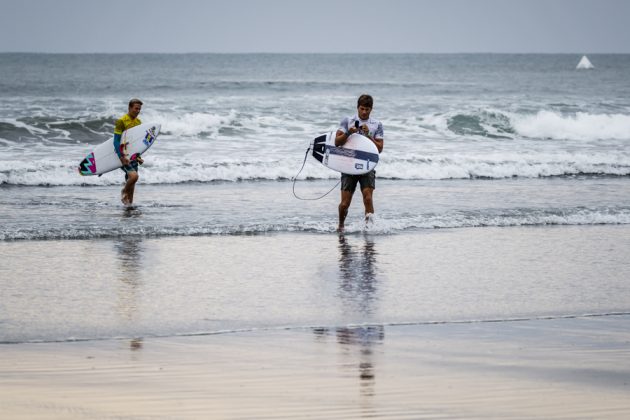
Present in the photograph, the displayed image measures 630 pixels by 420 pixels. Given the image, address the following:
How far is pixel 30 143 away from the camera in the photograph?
20.0 metres

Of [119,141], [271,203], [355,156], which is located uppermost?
[119,141]

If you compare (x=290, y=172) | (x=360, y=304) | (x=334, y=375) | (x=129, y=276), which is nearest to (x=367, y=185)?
(x=129, y=276)

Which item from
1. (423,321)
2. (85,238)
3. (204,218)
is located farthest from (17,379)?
(204,218)

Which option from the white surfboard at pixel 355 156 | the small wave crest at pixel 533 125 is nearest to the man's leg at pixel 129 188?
the white surfboard at pixel 355 156

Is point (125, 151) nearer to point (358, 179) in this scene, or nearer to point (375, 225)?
point (358, 179)

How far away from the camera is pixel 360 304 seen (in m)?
6.71

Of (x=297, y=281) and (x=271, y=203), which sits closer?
(x=297, y=281)

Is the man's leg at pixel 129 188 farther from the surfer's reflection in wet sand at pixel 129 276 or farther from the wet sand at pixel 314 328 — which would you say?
the wet sand at pixel 314 328

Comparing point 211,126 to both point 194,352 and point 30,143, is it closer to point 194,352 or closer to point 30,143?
point 30,143

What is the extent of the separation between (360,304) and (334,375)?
1.86 meters

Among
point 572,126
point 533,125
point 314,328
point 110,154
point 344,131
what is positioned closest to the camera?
point 314,328

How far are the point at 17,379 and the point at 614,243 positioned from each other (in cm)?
687

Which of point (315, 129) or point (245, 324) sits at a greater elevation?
point (315, 129)

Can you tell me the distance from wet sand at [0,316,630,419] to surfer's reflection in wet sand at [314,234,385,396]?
0.02 m
